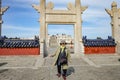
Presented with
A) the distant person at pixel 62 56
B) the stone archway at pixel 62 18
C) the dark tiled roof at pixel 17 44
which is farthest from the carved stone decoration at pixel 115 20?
the distant person at pixel 62 56

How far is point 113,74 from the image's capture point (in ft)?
35.3

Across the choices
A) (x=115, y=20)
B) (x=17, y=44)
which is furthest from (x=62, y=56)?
(x=115, y=20)

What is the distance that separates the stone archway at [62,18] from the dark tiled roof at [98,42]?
24.4 inches

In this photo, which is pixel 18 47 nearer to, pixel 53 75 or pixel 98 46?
pixel 98 46

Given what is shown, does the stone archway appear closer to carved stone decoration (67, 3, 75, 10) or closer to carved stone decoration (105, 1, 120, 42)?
carved stone decoration (67, 3, 75, 10)

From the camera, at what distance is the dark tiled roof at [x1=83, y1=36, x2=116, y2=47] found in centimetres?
1952

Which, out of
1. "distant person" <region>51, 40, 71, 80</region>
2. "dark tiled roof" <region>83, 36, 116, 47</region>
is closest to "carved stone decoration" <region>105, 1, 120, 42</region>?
"dark tiled roof" <region>83, 36, 116, 47</region>

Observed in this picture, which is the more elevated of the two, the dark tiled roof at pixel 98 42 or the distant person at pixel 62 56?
the dark tiled roof at pixel 98 42

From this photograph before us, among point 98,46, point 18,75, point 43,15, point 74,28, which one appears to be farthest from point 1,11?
point 18,75

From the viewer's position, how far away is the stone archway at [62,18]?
1930cm

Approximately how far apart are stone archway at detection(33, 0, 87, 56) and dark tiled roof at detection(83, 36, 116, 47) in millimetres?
619

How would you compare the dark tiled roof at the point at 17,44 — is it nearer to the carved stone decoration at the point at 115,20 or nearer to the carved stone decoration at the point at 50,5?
the carved stone decoration at the point at 50,5

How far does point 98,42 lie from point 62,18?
154 inches

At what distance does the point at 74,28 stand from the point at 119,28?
447 cm
